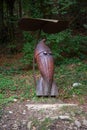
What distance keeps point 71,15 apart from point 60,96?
621cm

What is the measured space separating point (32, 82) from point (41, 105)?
1.61m

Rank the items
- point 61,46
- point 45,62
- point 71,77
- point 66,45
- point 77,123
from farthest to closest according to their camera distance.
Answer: point 66,45
point 61,46
point 71,77
point 45,62
point 77,123

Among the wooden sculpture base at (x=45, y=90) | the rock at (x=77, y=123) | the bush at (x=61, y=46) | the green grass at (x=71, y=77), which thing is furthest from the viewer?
the bush at (x=61, y=46)

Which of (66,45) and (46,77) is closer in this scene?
(46,77)

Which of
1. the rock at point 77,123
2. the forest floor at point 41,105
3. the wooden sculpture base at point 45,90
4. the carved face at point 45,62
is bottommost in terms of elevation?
the rock at point 77,123

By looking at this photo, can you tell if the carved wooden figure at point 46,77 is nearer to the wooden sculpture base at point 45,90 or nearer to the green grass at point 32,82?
the wooden sculpture base at point 45,90

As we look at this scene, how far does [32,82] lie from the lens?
721cm

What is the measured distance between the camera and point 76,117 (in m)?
A: 5.32

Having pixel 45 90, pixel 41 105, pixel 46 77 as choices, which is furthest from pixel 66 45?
pixel 41 105

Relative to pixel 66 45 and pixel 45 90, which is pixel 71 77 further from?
pixel 66 45

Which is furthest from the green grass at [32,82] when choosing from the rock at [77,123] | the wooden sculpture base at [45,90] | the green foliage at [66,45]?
the rock at [77,123]

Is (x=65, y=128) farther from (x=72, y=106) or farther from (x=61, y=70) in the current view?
(x=61, y=70)

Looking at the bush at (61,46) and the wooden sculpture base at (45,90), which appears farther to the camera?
the bush at (61,46)

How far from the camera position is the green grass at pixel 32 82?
6.36m
